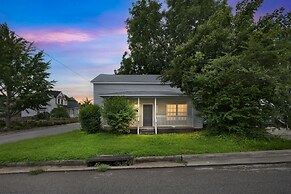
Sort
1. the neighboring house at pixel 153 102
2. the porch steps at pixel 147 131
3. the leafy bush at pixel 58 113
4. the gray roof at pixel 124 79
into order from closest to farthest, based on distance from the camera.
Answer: the porch steps at pixel 147 131, the neighboring house at pixel 153 102, the gray roof at pixel 124 79, the leafy bush at pixel 58 113

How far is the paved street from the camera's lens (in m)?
5.55

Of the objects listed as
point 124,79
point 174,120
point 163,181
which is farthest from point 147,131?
point 163,181

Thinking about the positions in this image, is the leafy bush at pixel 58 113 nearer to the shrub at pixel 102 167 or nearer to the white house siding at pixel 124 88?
the white house siding at pixel 124 88

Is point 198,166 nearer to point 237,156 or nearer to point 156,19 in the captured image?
point 237,156

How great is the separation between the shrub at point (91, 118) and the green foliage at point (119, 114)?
4.03ft

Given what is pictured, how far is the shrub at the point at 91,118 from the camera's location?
54.7 ft

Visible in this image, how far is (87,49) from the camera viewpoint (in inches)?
847

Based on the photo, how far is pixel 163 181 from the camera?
621 centimetres

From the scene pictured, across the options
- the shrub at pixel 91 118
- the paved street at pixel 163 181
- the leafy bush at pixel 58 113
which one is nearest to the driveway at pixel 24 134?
the shrub at pixel 91 118

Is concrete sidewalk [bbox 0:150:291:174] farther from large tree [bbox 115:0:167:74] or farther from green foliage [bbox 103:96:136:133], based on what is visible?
large tree [bbox 115:0:167:74]

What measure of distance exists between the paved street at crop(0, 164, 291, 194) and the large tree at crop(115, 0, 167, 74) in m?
27.1

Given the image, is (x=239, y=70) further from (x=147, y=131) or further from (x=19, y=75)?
(x=19, y=75)

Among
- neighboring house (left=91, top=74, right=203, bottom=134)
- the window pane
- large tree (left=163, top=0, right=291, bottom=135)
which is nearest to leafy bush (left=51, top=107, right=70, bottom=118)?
neighboring house (left=91, top=74, right=203, bottom=134)

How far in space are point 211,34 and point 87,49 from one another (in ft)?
36.2
